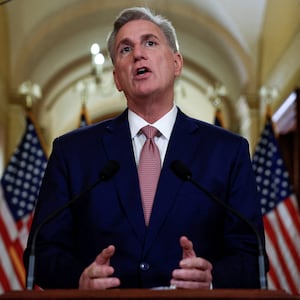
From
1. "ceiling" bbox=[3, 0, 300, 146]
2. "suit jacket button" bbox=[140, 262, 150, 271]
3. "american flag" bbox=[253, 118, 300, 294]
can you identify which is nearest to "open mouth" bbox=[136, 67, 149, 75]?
"suit jacket button" bbox=[140, 262, 150, 271]

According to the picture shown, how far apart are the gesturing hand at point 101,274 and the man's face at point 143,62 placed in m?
0.76

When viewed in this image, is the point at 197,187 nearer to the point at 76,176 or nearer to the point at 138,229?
the point at 138,229

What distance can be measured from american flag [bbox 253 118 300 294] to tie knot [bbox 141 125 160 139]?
176 inches

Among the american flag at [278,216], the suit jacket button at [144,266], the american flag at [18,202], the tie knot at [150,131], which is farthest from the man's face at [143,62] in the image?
the american flag at [18,202]

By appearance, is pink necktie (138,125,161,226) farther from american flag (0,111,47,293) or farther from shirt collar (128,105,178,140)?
american flag (0,111,47,293)

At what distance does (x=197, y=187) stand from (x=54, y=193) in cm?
54

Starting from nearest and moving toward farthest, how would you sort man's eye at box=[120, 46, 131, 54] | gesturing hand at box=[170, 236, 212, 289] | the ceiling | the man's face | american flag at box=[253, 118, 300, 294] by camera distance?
gesturing hand at box=[170, 236, 212, 289]
the man's face
man's eye at box=[120, 46, 131, 54]
american flag at box=[253, 118, 300, 294]
the ceiling

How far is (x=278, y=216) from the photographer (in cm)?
765

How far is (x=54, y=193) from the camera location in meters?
2.95

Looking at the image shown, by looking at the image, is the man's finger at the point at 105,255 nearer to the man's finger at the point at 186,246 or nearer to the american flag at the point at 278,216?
the man's finger at the point at 186,246

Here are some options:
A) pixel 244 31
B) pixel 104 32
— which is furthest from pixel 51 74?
pixel 244 31

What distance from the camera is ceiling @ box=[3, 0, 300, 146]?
487 inches

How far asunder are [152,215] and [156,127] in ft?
1.28

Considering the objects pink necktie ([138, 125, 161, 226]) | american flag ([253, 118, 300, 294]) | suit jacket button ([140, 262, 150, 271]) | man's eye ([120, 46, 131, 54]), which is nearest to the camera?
suit jacket button ([140, 262, 150, 271])
